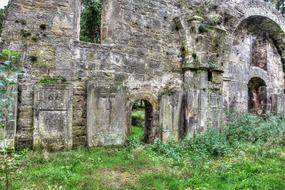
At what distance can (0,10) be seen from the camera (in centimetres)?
1614

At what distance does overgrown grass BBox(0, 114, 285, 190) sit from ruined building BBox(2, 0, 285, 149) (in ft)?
1.73

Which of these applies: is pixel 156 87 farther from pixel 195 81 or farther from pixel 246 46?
pixel 246 46

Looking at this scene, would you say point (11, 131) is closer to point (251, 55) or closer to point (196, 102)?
point (196, 102)

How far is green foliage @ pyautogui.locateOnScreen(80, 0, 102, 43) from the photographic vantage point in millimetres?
14681

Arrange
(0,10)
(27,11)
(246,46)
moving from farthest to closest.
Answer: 1. (0,10)
2. (246,46)
3. (27,11)

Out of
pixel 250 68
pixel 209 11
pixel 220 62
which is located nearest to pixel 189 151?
pixel 220 62

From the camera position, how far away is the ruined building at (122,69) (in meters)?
5.44

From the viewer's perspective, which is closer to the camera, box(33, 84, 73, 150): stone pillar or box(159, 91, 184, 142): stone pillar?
box(33, 84, 73, 150): stone pillar

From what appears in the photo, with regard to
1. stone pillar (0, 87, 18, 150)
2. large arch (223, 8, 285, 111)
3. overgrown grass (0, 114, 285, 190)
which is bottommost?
overgrown grass (0, 114, 285, 190)

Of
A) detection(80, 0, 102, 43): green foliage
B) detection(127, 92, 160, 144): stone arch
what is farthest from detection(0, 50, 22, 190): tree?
detection(80, 0, 102, 43): green foliage

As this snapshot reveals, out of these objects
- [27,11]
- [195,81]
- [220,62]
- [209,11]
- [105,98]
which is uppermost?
[209,11]

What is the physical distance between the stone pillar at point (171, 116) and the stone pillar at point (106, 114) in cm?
128

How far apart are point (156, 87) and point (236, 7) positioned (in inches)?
186

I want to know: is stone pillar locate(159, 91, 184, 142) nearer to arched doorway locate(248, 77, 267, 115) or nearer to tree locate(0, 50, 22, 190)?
tree locate(0, 50, 22, 190)
